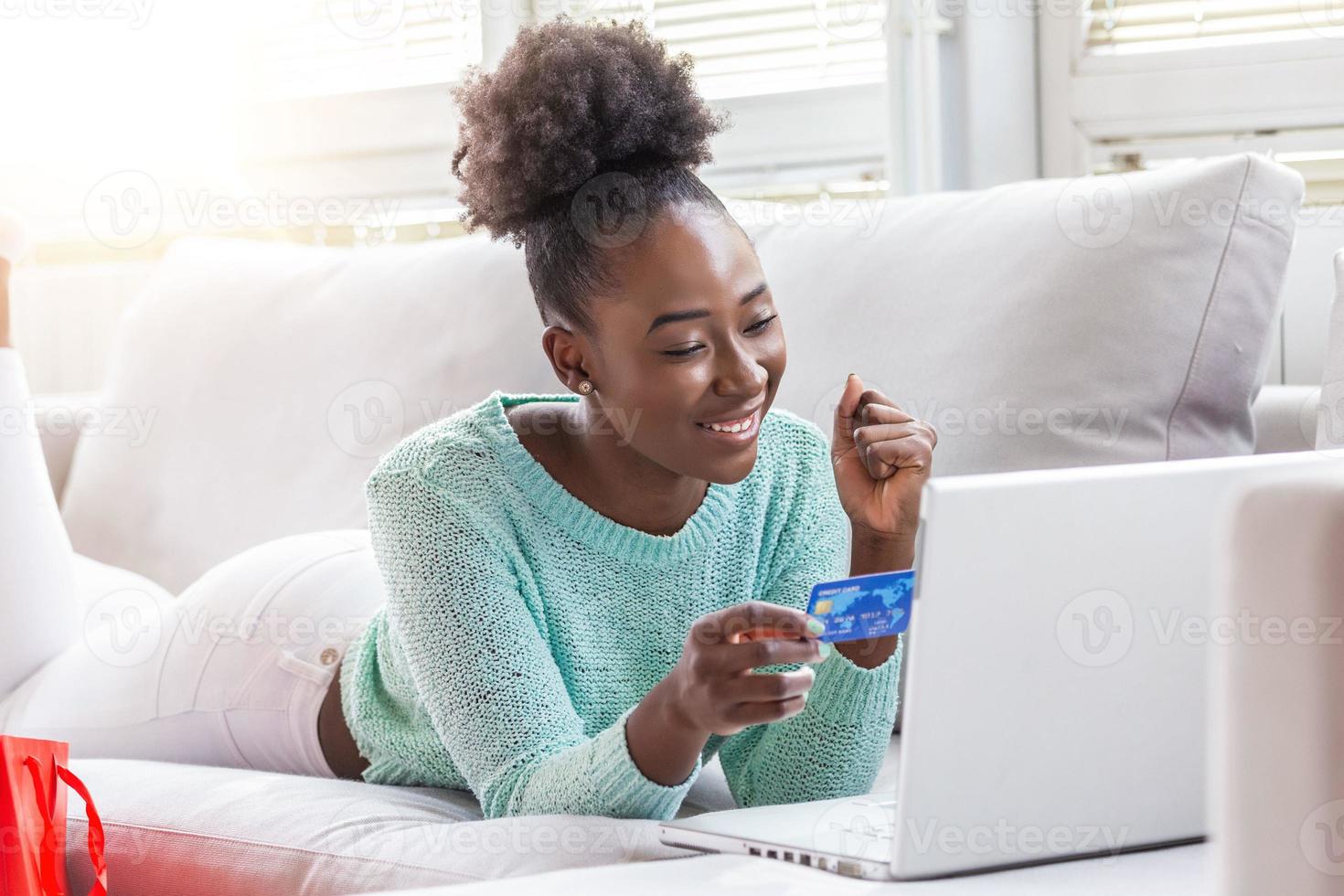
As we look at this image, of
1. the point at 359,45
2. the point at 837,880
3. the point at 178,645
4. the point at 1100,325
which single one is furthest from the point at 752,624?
the point at 359,45

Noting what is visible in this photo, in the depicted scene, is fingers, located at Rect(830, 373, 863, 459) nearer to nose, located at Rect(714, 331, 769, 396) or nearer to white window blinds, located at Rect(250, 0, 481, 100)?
nose, located at Rect(714, 331, 769, 396)

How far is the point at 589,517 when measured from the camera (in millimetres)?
1169

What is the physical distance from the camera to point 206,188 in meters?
2.77

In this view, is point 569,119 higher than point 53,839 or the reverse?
higher

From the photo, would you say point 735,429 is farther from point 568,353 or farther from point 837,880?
point 837,880

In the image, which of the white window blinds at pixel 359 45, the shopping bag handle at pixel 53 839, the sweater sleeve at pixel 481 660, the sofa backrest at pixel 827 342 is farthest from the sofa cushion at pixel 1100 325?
the white window blinds at pixel 359 45

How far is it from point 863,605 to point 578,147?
45cm

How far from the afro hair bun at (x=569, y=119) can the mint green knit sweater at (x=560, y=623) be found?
0.19 m

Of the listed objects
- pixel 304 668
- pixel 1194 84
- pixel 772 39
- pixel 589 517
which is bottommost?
pixel 304 668

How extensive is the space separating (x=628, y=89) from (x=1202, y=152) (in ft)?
3.41

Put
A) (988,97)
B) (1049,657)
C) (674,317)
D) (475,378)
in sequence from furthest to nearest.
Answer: (988,97)
(475,378)
(674,317)
(1049,657)

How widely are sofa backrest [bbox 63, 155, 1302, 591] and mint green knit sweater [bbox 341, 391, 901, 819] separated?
0.18 metres

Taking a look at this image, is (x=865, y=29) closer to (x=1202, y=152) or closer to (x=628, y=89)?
(x=1202, y=152)

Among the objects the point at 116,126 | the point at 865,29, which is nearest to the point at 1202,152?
the point at 865,29
